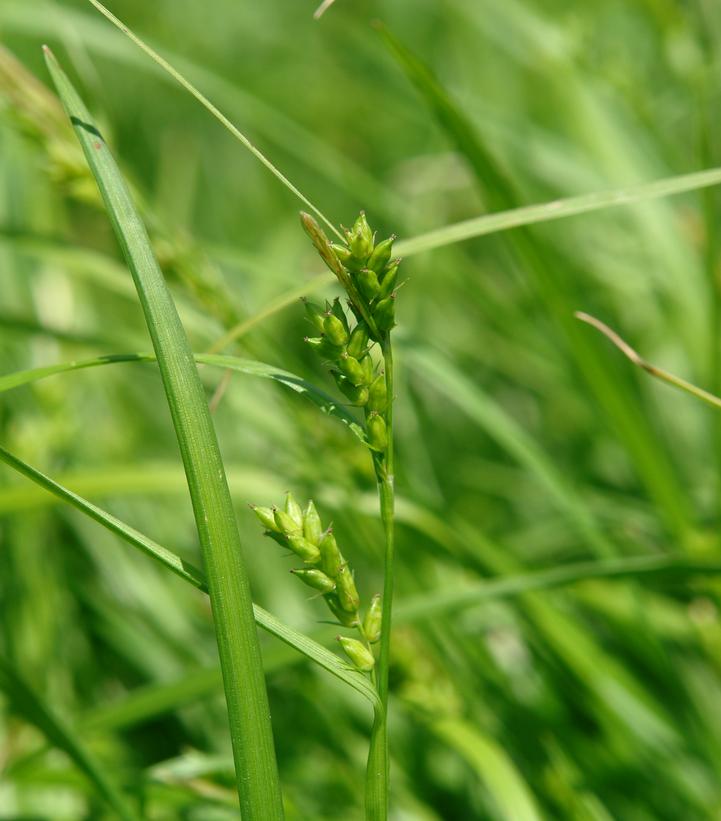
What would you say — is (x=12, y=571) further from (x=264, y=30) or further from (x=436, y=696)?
(x=264, y=30)

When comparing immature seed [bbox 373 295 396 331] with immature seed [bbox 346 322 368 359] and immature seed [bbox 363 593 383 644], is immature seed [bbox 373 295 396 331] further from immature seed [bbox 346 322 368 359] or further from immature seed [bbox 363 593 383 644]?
immature seed [bbox 363 593 383 644]

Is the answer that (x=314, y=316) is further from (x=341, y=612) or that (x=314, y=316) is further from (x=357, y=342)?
(x=341, y=612)

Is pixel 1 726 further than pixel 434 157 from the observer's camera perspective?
No

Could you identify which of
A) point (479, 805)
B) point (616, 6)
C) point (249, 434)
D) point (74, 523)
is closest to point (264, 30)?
point (616, 6)

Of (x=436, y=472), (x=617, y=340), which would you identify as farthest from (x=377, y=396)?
(x=436, y=472)

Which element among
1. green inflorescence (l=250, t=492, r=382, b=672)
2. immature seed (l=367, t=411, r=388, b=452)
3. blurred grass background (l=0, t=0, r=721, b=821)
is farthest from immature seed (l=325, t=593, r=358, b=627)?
blurred grass background (l=0, t=0, r=721, b=821)
